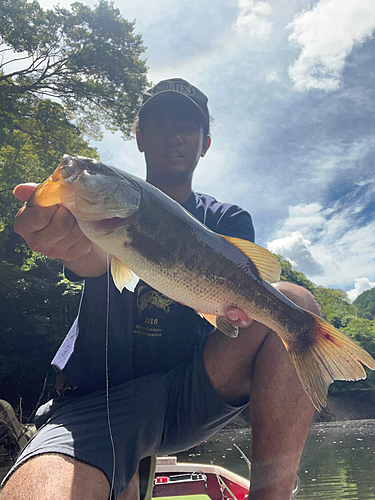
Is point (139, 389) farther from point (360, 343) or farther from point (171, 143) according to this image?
point (360, 343)

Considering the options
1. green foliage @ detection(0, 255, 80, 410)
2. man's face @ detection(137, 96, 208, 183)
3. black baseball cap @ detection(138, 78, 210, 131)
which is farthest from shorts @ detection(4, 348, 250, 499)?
green foliage @ detection(0, 255, 80, 410)

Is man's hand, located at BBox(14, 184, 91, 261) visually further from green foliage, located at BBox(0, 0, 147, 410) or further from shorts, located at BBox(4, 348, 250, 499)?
green foliage, located at BBox(0, 0, 147, 410)

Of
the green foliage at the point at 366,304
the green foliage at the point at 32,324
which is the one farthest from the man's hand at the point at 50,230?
the green foliage at the point at 366,304

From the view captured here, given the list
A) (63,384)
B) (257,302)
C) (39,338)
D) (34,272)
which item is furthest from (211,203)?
(39,338)

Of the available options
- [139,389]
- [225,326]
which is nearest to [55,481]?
[139,389]

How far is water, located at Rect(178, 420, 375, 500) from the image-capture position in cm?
1221

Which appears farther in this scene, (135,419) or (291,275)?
(291,275)

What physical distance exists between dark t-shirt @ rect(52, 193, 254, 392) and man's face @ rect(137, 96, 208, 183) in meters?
1.13

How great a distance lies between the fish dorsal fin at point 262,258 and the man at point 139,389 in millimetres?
175

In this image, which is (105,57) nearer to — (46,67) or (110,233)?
(46,67)

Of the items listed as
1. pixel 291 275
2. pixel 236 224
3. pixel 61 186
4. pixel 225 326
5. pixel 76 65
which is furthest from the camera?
pixel 291 275

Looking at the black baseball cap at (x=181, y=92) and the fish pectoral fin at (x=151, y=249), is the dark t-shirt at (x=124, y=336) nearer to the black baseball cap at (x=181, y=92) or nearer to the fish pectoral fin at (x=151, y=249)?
the fish pectoral fin at (x=151, y=249)

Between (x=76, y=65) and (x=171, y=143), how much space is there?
10943mm

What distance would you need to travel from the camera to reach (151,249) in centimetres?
174
